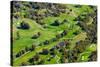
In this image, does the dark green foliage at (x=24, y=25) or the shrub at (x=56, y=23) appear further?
the shrub at (x=56, y=23)

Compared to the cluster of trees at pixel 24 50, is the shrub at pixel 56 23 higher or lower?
higher

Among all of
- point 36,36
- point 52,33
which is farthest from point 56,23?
point 36,36

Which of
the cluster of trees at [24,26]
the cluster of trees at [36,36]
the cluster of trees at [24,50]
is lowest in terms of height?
the cluster of trees at [24,50]

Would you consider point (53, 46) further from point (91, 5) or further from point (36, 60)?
point (91, 5)

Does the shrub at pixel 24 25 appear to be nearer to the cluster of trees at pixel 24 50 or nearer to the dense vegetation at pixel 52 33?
the dense vegetation at pixel 52 33

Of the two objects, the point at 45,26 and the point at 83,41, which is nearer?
the point at 45,26

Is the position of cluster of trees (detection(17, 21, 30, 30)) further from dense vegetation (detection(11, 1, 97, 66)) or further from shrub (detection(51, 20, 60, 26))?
shrub (detection(51, 20, 60, 26))

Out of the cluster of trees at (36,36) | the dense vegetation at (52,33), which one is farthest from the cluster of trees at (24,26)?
the cluster of trees at (36,36)
